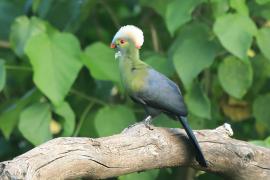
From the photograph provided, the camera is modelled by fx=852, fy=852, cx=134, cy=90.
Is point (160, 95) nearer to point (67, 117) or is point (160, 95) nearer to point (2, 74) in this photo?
point (67, 117)

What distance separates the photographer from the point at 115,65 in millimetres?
3842

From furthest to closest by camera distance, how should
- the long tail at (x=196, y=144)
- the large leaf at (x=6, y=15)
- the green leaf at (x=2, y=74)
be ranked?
the large leaf at (x=6, y=15), the green leaf at (x=2, y=74), the long tail at (x=196, y=144)

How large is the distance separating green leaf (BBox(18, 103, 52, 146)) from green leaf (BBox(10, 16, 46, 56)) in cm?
29

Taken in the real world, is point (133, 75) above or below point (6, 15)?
above

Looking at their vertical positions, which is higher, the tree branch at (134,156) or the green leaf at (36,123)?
the tree branch at (134,156)

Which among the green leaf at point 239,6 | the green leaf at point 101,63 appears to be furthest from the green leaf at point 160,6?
Answer: the green leaf at point 239,6

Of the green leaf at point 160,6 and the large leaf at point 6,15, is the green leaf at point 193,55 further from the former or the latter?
the large leaf at point 6,15

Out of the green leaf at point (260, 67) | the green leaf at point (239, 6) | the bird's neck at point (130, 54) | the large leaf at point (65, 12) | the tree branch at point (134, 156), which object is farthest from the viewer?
the large leaf at point (65, 12)

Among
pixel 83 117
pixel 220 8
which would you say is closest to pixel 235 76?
pixel 220 8

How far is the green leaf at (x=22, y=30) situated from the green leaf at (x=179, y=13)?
0.62 meters

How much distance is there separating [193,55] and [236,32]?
217 millimetres

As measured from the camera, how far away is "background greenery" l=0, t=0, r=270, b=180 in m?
3.68

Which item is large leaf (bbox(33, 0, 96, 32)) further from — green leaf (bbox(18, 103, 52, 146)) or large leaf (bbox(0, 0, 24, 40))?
green leaf (bbox(18, 103, 52, 146))

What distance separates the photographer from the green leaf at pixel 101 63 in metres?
3.79
